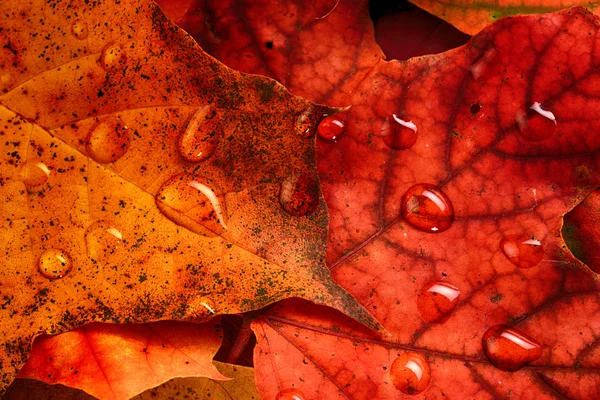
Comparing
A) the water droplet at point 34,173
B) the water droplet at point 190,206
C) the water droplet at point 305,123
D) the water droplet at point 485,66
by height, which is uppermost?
the water droplet at point 485,66

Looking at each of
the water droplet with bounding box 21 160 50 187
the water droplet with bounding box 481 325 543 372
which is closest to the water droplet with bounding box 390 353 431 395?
the water droplet with bounding box 481 325 543 372

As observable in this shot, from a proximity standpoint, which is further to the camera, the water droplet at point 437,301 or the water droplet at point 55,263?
the water droplet at point 437,301

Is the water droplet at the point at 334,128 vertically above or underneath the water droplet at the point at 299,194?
above

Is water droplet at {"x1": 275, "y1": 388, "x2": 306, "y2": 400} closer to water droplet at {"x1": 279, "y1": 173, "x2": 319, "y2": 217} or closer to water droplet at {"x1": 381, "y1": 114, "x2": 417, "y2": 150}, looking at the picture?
water droplet at {"x1": 279, "y1": 173, "x2": 319, "y2": 217}

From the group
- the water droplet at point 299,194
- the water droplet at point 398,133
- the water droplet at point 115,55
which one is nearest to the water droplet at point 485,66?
the water droplet at point 398,133

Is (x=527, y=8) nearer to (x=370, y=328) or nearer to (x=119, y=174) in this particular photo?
(x=370, y=328)

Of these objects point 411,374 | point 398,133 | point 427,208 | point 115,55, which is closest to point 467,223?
point 427,208

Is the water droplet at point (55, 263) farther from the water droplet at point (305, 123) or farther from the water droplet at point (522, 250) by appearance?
the water droplet at point (522, 250)
